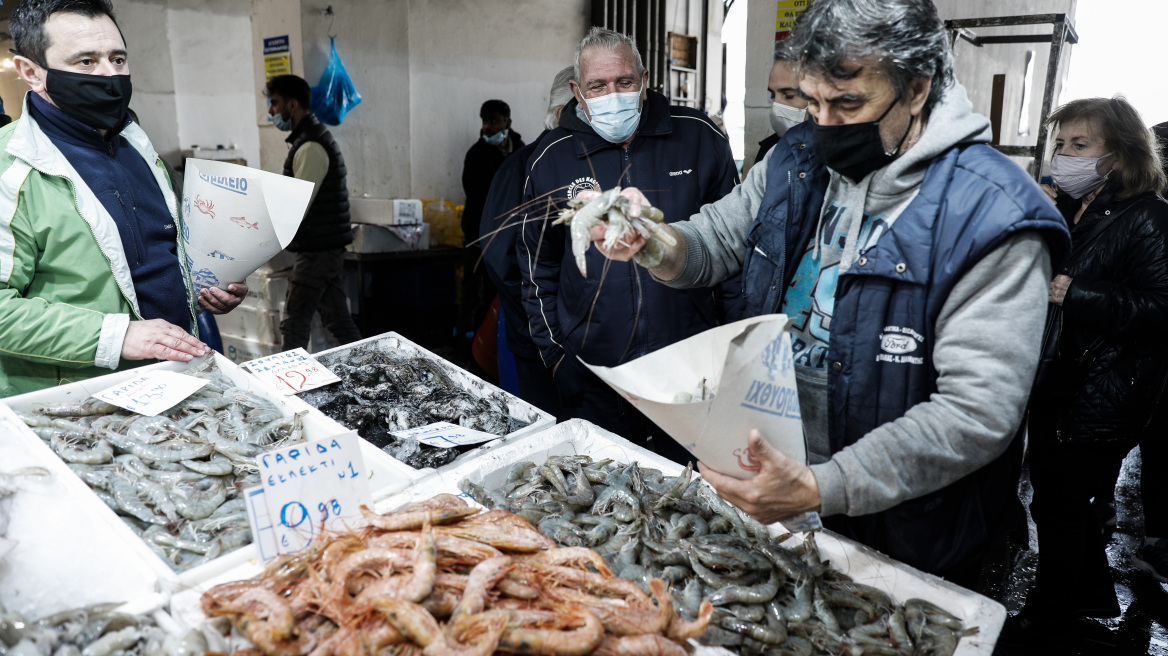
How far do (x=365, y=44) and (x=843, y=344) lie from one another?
5.82 meters

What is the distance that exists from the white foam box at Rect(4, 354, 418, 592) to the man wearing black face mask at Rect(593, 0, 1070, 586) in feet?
3.15

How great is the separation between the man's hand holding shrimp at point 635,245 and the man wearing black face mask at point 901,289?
→ 0.05ft

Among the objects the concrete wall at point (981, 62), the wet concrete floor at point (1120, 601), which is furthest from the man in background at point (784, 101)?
the wet concrete floor at point (1120, 601)

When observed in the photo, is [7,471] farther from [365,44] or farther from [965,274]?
[365,44]

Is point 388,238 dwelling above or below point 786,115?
below

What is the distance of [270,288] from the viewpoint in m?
5.99

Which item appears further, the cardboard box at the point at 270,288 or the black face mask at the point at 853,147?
the cardboard box at the point at 270,288

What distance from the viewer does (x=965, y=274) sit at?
1.51 m

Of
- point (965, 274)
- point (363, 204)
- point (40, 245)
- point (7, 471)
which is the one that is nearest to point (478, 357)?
point (363, 204)

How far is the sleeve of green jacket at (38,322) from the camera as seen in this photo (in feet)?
7.03

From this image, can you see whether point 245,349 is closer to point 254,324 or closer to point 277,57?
point 254,324

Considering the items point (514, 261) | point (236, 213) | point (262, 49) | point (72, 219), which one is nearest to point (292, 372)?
point (236, 213)

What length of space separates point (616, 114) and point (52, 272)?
6.85ft

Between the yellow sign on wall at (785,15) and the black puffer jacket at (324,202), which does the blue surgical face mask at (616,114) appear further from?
the black puffer jacket at (324,202)
